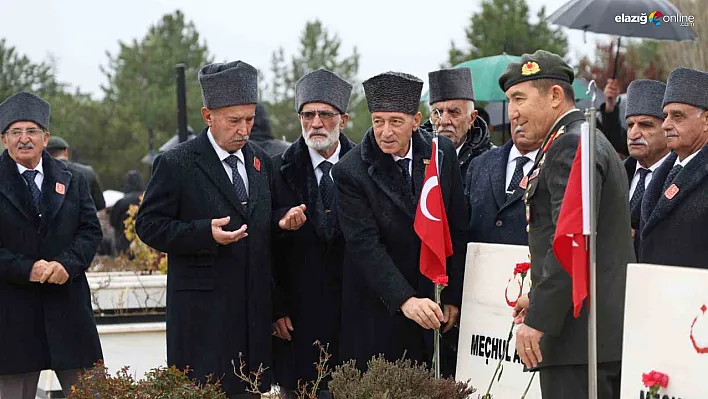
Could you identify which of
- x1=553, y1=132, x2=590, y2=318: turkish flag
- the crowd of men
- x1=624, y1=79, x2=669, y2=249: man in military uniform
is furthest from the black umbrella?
x1=553, y1=132, x2=590, y2=318: turkish flag

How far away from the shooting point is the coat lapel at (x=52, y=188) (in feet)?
21.1

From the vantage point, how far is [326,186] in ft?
20.0

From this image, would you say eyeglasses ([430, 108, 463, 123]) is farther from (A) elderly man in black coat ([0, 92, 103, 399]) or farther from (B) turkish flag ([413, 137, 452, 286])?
(A) elderly man in black coat ([0, 92, 103, 399])

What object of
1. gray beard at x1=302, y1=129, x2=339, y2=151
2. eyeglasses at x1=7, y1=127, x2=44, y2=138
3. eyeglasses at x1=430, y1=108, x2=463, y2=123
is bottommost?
gray beard at x1=302, y1=129, x2=339, y2=151

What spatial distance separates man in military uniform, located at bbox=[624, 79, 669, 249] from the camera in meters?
6.59

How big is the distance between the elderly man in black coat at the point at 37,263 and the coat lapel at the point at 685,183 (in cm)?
315

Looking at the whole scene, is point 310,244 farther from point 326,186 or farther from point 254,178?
point 254,178

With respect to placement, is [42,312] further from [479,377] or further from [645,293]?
[645,293]

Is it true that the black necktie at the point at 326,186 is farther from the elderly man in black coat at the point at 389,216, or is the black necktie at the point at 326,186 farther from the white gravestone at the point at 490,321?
the white gravestone at the point at 490,321

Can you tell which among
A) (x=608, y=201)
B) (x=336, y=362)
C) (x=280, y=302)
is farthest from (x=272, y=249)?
(x=608, y=201)

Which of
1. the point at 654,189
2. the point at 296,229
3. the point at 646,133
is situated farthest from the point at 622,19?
the point at 296,229

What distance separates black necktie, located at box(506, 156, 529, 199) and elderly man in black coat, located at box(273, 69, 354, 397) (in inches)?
35.9

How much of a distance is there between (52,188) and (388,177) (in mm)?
2133

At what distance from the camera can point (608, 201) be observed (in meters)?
4.32
